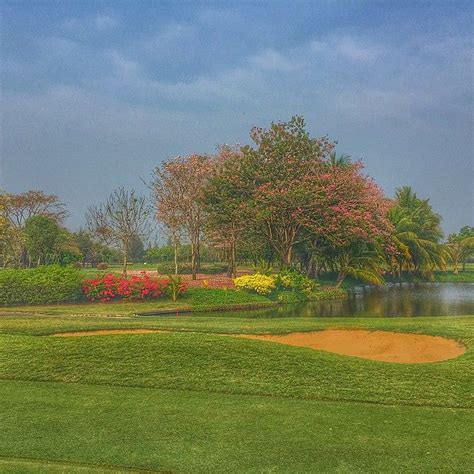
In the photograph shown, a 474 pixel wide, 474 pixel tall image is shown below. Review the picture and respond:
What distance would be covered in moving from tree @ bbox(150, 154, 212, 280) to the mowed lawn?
2544 centimetres

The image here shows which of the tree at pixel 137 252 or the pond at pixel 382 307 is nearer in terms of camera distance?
the pond at pixel 382 307

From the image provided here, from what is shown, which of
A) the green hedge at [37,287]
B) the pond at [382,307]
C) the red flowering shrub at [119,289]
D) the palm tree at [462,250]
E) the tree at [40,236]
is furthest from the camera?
the palm tree at [462,250]

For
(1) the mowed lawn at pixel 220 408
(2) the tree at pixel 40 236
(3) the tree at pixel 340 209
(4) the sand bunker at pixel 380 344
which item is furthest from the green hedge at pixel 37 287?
(2) the tree at pixel 40 236

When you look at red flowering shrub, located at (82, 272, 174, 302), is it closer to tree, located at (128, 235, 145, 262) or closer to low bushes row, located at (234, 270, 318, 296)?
low bushes row, located at (234, 270, 318, 296)

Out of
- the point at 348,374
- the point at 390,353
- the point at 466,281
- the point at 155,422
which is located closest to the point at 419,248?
the point at 466,281

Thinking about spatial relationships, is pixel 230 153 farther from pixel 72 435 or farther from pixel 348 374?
pixel 72 435

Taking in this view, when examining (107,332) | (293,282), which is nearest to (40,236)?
(293,282)

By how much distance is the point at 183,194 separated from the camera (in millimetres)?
35688

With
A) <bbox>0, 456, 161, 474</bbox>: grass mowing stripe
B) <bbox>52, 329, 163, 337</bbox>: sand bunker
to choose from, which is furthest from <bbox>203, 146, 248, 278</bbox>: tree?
<bbox>0, 456, 161, 474</bbox>: grass mowing stripe

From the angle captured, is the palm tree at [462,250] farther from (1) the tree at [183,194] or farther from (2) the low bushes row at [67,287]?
(2) the low bushes row at [67,287]

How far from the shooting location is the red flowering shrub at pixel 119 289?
22.5 metres

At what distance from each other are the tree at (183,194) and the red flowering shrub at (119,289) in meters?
11.3

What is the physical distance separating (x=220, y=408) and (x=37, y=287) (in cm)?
1794

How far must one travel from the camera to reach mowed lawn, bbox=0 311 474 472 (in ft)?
16.3
